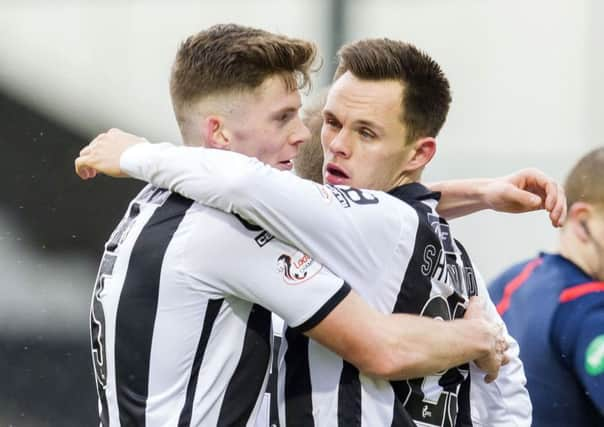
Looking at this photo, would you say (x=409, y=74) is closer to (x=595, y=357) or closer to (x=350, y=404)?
(x=350, y=404)

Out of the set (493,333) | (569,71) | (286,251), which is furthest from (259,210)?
(569,71)

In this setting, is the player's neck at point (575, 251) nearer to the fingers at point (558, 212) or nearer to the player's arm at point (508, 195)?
the player's arm at point (508, 195)

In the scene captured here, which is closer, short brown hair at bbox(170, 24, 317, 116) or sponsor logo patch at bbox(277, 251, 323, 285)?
sponsor logo patch at bbox(277, 251, 323, 285)

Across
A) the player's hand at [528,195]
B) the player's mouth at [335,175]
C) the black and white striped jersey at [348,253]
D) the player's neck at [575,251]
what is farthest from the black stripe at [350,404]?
the player's neck at [575,251]

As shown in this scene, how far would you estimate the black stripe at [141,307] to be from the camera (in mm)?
2436

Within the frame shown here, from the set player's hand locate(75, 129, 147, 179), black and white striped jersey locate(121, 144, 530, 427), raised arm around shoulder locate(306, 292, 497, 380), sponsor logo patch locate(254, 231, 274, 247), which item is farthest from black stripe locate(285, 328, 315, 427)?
player's hand locate(75, 129, 147, 179)

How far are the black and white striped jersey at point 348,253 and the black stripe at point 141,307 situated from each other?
0.26 feet

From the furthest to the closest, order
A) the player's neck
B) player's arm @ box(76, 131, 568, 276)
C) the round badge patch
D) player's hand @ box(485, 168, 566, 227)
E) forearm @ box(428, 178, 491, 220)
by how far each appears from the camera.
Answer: the player's neck, the round badge patch, forearm @ box(428, 178, 491, 220), player's hand @ box(485, 168, 566, 227), player's arm @ box(76, 131, 568, 276)

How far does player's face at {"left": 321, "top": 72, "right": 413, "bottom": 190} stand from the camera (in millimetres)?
2816

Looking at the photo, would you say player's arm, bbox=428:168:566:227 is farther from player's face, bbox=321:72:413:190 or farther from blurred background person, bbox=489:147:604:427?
blurred background person, bbox=489:147:604:427

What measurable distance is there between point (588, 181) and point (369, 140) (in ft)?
3.66

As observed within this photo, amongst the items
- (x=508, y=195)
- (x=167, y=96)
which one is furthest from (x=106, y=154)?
(x=167, y=96)

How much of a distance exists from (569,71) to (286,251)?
442 centimetres

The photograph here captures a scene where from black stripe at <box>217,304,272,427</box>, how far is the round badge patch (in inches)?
48.0
